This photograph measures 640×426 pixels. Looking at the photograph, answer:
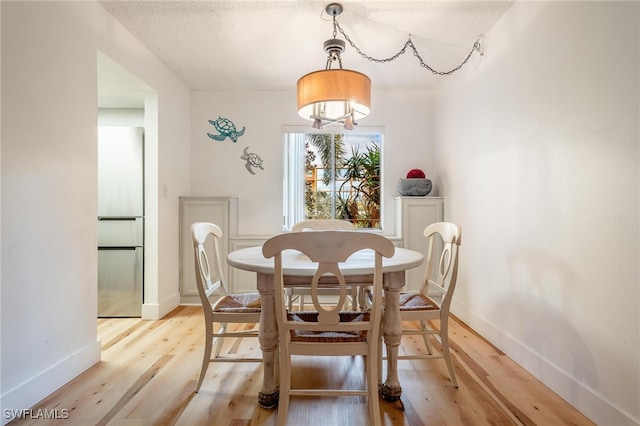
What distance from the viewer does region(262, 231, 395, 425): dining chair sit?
1261mm

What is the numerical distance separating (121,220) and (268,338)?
90.1 inches

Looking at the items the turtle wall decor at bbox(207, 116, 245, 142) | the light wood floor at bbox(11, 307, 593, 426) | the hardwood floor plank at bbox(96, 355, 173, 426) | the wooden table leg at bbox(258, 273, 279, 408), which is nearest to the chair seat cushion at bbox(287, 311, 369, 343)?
the wooden table leg at bbox(258, 273, 279, 408)

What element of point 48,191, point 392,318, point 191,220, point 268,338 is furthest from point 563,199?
point 191,220

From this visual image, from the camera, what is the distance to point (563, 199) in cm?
173

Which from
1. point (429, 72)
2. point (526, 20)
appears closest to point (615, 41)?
point (526, 20)

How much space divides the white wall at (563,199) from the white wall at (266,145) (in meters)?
1.04

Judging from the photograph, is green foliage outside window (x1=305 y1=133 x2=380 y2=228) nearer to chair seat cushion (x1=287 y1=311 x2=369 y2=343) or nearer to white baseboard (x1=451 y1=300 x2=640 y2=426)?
white baseboard (x1=451 y1=300 x2=640 y2=426)

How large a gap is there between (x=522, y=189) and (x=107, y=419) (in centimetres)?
260

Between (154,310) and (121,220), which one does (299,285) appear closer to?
(154,310)

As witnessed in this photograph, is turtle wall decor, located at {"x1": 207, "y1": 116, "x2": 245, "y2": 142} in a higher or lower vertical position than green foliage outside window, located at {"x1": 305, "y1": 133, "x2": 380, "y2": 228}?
higher

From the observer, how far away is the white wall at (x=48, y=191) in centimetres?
154

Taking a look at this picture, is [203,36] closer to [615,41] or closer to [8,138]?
[8,138]

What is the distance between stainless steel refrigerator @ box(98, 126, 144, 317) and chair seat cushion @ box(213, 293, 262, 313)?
1638mm
